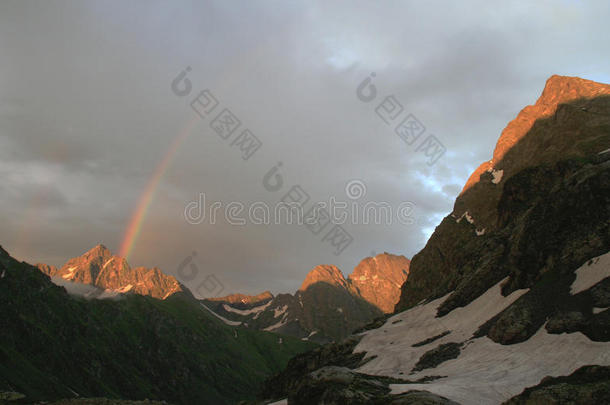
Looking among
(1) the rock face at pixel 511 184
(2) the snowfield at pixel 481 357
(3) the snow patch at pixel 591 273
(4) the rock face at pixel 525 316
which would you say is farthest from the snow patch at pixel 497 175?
(3) the snow patch at pixel 591 273

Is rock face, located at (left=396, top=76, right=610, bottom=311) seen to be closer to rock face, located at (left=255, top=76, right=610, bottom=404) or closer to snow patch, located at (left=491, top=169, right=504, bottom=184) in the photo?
snow patch, located at (left=491, top=169, right=504, bottom=184)

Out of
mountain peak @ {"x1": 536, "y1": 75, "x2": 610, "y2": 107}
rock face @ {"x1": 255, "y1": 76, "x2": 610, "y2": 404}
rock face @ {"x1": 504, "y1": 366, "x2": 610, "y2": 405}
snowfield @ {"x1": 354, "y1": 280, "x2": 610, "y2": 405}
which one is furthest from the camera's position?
mountain peak @ {"x1": 536, "y1": 75, "x2": 610, "y2": 107}

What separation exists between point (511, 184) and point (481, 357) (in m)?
49.1

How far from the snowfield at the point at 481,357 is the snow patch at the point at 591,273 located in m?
5.74

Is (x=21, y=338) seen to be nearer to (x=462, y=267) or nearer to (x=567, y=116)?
(x=462, y=267)

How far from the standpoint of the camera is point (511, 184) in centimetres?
7406

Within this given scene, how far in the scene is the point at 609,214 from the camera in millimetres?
38875

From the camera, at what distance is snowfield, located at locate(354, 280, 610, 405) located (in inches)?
963

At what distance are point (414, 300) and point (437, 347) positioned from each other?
279ft

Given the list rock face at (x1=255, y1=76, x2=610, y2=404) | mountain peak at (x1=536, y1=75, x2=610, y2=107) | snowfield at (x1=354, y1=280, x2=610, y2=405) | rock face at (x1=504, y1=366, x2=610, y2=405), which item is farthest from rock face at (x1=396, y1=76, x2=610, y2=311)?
rock face at (x1=504, y1=366, x2=610, y2=405)

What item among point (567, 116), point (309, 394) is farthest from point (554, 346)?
point (567, 116)

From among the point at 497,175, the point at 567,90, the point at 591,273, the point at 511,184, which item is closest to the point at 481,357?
the point at 591,273

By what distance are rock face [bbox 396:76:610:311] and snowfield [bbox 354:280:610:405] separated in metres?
5.95

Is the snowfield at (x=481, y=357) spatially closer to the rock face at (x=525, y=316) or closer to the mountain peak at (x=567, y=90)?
the rock face at (x=525, y=316)
